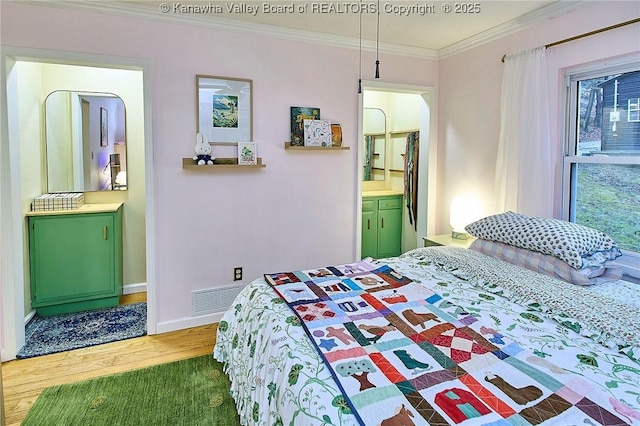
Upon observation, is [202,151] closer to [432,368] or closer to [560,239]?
[432,368]

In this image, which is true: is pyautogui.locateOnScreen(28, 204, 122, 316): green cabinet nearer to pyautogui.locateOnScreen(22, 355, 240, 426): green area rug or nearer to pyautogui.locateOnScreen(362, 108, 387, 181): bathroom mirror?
pyautogui.locateOnScreen(22, 355, 240, 426): green area rug

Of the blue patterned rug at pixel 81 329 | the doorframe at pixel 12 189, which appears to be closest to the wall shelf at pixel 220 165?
the doorframe at pixel 12 189

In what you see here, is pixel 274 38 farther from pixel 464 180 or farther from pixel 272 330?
pixel 272 330

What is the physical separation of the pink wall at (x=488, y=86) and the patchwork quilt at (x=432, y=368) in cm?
174

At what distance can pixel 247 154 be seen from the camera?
3041 millimetres

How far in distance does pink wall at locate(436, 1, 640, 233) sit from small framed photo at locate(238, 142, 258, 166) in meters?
1.89

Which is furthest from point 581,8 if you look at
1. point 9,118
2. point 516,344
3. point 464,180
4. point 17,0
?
point 9,118

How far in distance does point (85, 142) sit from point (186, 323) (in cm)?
201

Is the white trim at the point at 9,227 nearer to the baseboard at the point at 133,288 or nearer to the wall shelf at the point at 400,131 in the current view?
the baseboard at the point at 133,288

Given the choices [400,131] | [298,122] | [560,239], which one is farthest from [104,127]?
[560,239]

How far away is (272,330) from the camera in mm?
1604

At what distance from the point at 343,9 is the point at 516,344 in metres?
2.42

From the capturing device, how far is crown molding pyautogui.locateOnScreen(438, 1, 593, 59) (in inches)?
99.9

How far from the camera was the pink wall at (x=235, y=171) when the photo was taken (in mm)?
2695
